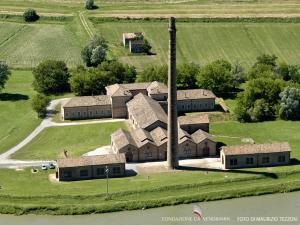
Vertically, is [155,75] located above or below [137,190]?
above

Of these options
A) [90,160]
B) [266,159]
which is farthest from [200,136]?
[90,160]

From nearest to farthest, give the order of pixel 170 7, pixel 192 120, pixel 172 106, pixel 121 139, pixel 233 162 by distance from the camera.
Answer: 1. pixel 172 106
2. pixel 233 162
3. pixel 121 139
4. pixel 192 120
5. pixel 170 7

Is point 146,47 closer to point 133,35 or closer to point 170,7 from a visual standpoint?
point 133,35

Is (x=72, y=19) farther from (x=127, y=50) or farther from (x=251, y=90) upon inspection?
(x=251, y=90)

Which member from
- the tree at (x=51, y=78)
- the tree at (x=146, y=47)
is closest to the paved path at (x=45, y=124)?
the tree at (x=51, y=78)

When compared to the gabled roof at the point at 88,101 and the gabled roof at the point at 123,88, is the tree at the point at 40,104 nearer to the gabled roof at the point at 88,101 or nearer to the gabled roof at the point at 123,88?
the gabled roof at the point at 88,101

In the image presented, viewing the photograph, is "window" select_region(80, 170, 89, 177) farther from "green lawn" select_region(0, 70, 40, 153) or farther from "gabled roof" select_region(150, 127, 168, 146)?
"green lawn" select_region(0, 70, 40, 153)
